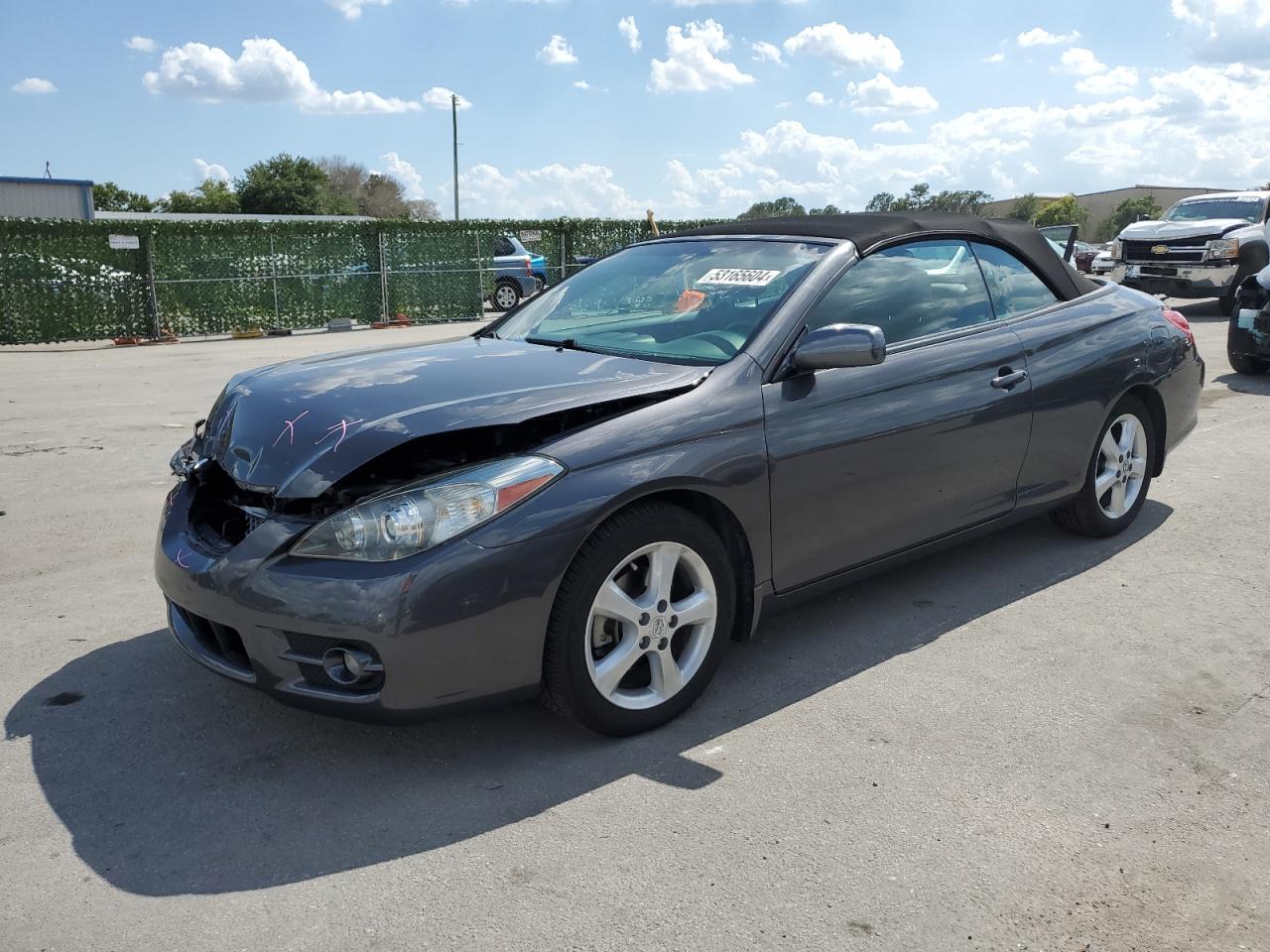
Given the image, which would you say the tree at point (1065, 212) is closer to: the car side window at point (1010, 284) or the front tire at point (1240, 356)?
the front tire at point (1240, 356)

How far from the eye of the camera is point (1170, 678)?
381cm

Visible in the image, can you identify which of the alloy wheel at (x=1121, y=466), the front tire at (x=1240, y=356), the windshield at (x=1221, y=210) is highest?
the windshield at (x=1221, y=210)

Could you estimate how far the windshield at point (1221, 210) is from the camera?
58.2ft

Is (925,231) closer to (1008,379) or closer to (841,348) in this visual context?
(1008,379)

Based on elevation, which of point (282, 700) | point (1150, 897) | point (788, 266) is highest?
point (788, 266)

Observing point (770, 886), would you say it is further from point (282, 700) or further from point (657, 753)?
point (282, 700)

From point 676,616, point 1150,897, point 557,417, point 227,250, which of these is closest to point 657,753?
point 676,616

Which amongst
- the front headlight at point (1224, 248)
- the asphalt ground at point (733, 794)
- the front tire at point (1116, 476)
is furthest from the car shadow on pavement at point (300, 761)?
the front headlight at point (1224, 248)

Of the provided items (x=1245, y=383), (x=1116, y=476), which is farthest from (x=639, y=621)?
(x=1245, y=383)

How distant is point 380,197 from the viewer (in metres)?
78.4

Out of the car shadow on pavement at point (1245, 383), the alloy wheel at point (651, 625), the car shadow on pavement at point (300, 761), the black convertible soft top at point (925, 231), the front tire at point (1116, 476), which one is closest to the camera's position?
the car shadow on pavement at point (300, 761)

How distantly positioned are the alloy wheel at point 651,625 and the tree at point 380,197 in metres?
73.6

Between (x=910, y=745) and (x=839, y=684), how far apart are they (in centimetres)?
48

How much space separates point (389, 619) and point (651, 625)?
828 mm
